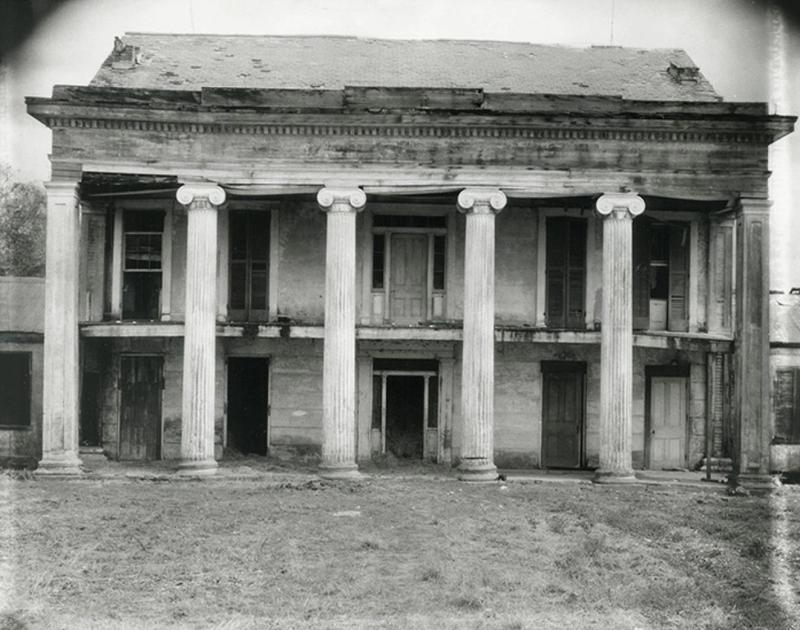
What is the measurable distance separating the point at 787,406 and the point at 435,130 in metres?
10.5

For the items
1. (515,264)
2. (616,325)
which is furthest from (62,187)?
(616,325)

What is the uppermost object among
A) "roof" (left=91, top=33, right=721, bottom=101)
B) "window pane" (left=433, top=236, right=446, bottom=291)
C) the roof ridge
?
the roof ridge

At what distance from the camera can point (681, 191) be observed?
17078mm

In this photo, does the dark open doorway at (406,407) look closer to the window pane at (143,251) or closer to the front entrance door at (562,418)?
the front entrance door at (562,418)

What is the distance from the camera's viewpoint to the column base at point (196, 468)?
53.6 feet

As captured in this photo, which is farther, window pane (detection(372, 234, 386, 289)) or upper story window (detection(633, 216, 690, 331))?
upper story window (detection(633, 216, 690, 331))

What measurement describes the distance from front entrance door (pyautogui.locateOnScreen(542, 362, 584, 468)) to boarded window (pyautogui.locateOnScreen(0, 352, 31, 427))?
36.7 ft

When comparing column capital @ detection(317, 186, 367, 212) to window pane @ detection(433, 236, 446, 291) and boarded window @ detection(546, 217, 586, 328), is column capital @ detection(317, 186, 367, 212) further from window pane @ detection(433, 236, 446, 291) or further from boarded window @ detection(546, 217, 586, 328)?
boarded window @ detection(546, 217, 586, 328)

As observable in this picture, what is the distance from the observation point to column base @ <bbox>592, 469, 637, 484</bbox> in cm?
1652

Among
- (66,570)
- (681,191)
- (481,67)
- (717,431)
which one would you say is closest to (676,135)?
(681,191)

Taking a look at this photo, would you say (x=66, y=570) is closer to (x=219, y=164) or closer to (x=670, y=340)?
(x=219, y=164)

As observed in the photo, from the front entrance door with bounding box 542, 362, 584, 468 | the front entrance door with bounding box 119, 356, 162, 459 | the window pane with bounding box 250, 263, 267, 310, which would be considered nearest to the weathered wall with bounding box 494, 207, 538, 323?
the front entrance door with bounding box 542, 362, 584, 468

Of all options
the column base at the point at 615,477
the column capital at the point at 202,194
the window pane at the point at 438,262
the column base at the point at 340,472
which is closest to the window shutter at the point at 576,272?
the window pane at the point at 438,262

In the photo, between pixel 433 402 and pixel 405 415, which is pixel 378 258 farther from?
pixel 405 415
